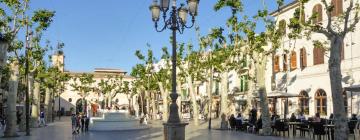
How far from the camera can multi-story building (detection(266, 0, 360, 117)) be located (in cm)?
2906

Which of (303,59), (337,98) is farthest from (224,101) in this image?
(337,98)

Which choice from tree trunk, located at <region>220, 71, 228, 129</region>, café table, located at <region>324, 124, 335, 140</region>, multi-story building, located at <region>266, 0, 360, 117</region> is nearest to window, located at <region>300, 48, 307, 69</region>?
multi-story building, located at <region>266, 0, 360, 117</region>

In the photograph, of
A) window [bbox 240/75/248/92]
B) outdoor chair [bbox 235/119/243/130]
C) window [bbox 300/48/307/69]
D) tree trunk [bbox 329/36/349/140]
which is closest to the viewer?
tree trunk [bbox 329/36/349/140]

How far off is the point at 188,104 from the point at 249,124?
142ft

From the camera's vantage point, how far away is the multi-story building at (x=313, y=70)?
29061 mm

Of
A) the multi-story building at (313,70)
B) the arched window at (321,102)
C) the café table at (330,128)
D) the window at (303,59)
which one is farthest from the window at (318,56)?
the café table at (330,128)

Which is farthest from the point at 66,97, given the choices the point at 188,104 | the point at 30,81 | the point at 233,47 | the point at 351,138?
the point at 351,138

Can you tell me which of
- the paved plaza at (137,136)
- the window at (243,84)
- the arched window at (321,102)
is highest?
the window at (243,84)

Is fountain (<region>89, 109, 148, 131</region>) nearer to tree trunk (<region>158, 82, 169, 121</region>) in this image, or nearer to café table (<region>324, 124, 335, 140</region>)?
tree trunk (<region>158, 82, 169, 121</region>)

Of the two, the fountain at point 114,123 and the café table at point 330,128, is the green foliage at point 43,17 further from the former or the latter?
the café table at point 330,128

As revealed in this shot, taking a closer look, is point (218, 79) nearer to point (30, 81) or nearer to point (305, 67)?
point (305, 67)

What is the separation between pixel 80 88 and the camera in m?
74.5

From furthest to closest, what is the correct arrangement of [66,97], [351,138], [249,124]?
[66,97] → [249,124] → [351,138]

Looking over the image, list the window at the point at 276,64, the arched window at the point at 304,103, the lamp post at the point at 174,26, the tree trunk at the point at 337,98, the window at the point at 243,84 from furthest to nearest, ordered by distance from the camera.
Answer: the window at the point at 243,84, the window at the point at 276,64, the arched window at the point at 304,103, the tree trunk at the point at 337,98, the lamp post at the point at 174,26
